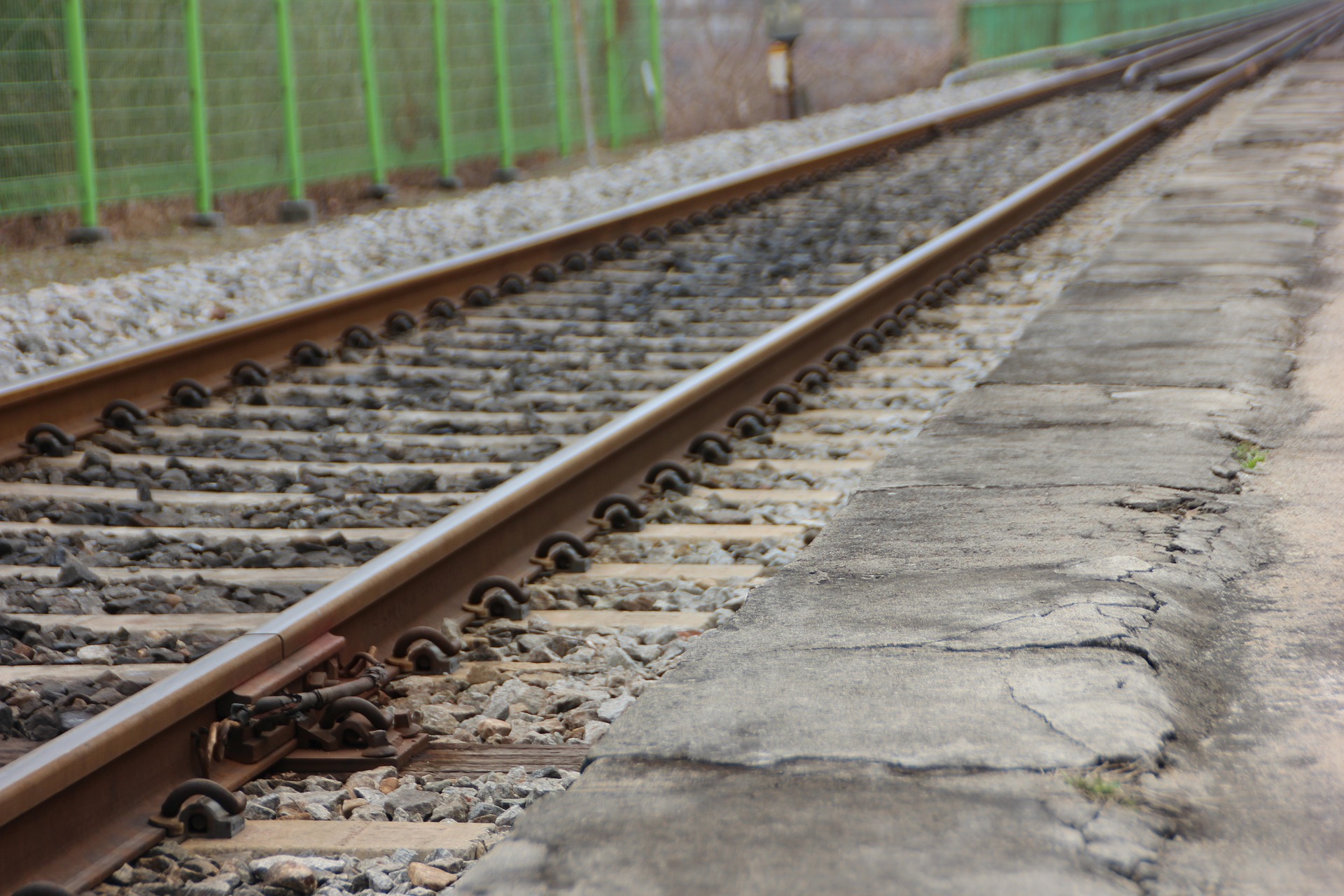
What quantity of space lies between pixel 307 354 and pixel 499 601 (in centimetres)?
286

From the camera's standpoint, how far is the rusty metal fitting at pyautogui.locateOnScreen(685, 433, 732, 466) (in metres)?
4.70

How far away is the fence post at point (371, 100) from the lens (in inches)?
516

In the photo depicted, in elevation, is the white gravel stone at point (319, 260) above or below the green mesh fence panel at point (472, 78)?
below

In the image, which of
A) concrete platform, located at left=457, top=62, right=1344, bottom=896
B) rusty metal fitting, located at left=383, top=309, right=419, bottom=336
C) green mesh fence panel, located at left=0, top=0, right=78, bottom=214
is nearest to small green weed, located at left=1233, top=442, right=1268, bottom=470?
concrete platform, located at left=457, top=62, right=1344, bottom=896

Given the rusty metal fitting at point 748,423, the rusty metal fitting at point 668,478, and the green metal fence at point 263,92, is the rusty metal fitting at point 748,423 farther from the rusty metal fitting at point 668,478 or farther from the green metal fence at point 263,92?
the green metal fence at point 263,92

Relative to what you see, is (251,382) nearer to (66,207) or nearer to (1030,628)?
(1030,628)

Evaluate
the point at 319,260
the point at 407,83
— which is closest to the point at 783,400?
the point at 319,260

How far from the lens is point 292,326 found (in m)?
6.09

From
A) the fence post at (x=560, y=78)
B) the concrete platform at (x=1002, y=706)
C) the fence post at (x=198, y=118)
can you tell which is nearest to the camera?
the concrete platform at (x=1002, y=706)

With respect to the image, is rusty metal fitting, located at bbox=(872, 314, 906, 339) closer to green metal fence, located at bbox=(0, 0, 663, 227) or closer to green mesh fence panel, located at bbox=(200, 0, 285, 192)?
green metal fence, located at bbox=(0, 0, 663, 227)

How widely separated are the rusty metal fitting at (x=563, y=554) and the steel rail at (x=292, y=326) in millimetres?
1905

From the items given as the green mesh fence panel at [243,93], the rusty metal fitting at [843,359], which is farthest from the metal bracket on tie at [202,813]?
the green mesh fence panel at [243,93]

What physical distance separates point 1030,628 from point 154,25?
1068cm

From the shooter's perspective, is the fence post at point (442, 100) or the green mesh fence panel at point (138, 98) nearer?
the green mesh fence panel at point (138, 98)
